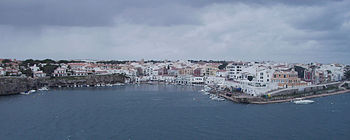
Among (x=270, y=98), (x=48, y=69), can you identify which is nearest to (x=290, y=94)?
(x=270, y=98)

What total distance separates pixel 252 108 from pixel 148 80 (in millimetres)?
28017

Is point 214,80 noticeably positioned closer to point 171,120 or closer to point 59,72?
point 59,72

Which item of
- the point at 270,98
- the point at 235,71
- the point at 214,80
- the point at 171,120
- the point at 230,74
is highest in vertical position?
the point at 235,71

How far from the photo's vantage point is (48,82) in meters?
34.6

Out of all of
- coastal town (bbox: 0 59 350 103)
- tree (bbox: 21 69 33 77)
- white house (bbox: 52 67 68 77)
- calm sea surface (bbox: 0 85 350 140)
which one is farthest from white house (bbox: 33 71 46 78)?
calm sea surface (bbox: 0 85 350 140)

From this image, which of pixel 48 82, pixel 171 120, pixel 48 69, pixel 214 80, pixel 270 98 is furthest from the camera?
pixel 48 69

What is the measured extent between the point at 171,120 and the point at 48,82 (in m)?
24.3

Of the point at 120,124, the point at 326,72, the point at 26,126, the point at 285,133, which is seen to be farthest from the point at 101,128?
the point at 326,72

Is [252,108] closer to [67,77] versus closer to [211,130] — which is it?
[211,130]

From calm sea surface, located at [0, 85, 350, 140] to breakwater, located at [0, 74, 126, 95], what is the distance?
7.18m

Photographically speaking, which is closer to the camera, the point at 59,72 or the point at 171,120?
the point at 171,120

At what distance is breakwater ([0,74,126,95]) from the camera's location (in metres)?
26.9

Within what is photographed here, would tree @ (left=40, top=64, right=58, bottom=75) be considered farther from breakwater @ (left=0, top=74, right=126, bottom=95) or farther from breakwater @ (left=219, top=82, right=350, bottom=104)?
breakwater @ (left=219, top=82, right=350, bottom=104)

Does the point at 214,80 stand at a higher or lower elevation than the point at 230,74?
lower
